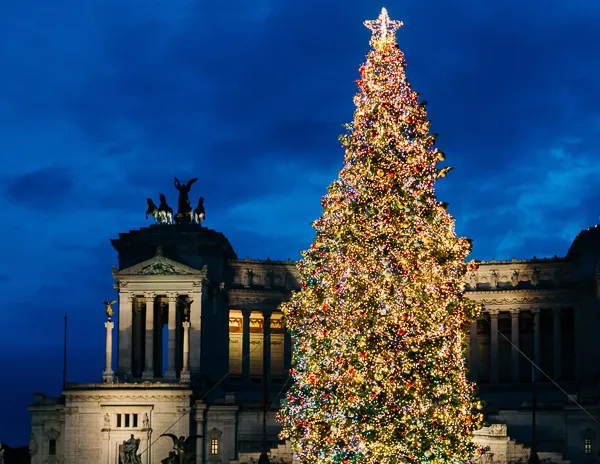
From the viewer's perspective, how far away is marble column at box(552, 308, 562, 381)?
126 metres

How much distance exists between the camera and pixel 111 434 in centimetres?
11256

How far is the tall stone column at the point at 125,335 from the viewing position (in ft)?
402

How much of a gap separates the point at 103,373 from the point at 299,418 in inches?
2160

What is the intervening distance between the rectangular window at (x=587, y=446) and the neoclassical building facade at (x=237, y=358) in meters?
0.08

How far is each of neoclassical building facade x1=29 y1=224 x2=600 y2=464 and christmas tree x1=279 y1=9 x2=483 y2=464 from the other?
3774 centimetres

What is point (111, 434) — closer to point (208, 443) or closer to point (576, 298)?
point (208, 443)

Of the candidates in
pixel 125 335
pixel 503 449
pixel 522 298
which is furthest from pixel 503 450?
pixel 125 335

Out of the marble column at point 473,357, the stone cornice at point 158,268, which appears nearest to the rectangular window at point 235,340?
the stone cornice at point 158,268

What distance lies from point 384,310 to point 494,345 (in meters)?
66.9

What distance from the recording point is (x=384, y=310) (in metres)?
63.7

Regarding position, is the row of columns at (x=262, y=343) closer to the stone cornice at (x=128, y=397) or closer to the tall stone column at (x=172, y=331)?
the tall stone column at (x=172, y=331)

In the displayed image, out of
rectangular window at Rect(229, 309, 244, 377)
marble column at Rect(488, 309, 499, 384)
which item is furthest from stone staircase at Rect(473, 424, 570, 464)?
rectangular window at Rect(229, 309, 244, 377)

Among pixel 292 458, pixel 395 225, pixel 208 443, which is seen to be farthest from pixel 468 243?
pixel 208 443

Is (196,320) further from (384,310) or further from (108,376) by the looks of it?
(384,310)
